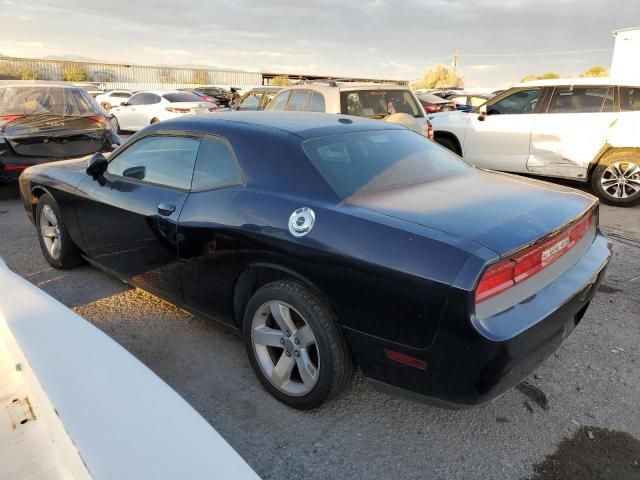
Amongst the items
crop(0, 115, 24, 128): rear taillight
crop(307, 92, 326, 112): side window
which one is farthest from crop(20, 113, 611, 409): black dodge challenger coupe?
crop(307, 92, 326, 112): side window

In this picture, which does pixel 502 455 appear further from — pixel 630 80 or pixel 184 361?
pixel 630 80

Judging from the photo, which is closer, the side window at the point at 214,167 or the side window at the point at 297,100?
the side window at the point at 214,167

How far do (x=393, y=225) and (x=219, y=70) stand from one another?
51011 mm

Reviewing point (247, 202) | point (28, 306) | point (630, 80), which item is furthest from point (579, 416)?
point (630, 80)

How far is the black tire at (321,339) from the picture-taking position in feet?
7.77

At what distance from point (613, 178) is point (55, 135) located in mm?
7832

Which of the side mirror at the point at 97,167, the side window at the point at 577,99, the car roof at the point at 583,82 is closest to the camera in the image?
the side mirror at the point at 97,167

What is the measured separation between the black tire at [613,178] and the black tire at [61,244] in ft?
22.2

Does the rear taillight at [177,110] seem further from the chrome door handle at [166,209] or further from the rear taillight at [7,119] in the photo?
the chrome door handle at [166,209]

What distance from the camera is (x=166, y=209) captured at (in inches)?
121

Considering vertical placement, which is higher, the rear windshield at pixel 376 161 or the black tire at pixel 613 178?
the rear windshield at pixel 376 161

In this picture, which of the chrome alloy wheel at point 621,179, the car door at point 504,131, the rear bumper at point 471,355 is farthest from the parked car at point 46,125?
the chrome alloy wheel at point 621,179

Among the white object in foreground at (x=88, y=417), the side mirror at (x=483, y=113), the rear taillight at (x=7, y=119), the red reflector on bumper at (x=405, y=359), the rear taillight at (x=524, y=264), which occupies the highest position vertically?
the side mirror at (x=483, y=113)

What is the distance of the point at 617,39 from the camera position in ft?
41.6
